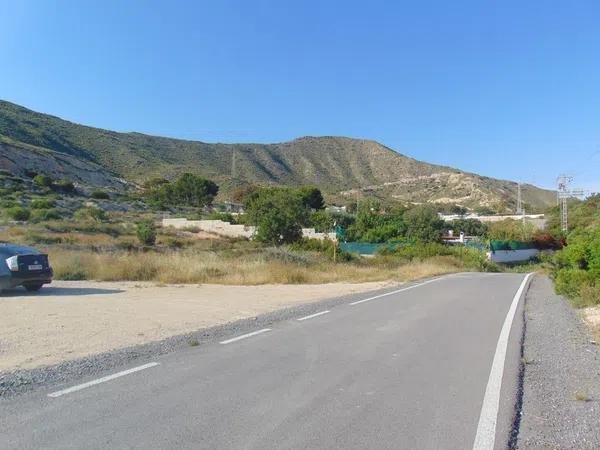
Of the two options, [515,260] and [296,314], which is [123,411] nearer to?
[296,314]

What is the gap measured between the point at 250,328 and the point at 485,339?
4.39 meters

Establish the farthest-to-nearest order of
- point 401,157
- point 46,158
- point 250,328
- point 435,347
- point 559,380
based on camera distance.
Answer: point 401,157, point 46,158, point 250,328, point 435,347, point 559,380

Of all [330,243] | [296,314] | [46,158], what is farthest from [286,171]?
[296,314]

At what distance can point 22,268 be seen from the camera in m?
16.8

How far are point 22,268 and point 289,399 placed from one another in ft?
43.3

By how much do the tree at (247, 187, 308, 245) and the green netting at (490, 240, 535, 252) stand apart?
19.8 metres

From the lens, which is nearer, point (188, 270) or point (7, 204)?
point (188, 270)

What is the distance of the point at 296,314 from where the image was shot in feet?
44.4

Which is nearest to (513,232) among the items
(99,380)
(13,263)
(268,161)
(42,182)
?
(42,182)

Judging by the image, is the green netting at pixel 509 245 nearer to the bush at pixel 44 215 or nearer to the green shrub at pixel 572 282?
the green shrub at pixel 572 282

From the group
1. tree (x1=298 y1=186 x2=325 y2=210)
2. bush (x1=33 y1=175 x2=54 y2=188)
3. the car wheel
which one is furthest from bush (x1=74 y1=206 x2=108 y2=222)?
the car wheel

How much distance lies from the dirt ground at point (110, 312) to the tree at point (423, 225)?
129 feet

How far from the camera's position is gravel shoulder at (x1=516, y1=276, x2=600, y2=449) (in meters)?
5.25

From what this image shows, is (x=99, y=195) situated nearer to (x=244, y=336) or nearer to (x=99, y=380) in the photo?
(x=244, y=336)
